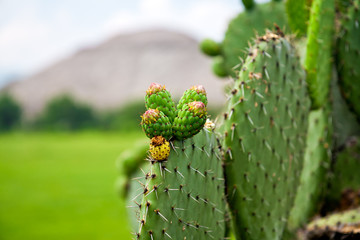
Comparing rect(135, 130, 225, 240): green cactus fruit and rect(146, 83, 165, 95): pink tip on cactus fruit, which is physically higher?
rect(146, 83, 165, 95): pink tip on cactus fruit

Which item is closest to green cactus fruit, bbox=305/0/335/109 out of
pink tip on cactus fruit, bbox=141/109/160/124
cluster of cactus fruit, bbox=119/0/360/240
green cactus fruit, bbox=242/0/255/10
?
cluster of cactus fruit, bbox=119/0/360/240

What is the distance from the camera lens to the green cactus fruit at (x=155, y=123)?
3.15 feet

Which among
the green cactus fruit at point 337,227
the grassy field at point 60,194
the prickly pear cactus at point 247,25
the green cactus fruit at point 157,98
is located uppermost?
the grassy field at point 60,194

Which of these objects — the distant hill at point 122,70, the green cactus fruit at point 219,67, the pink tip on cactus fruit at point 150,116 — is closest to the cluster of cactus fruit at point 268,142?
the pink tip on cactus fruit at point 150,116

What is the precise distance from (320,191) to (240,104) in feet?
2.45

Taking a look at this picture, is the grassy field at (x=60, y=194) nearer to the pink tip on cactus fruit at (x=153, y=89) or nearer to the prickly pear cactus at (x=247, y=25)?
the prickly pear cactus at (x=247, y=25)

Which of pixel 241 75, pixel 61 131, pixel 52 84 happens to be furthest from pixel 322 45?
pixel 52 84

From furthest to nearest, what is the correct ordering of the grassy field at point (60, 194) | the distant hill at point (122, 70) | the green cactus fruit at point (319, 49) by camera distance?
the distant hill at point (122, 70) < the grassy field at point (60, 194) < the green cactus fruit at point (319, 49)

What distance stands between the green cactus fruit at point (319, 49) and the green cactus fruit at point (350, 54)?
65 millimetres

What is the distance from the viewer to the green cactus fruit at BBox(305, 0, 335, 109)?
5.18 ft

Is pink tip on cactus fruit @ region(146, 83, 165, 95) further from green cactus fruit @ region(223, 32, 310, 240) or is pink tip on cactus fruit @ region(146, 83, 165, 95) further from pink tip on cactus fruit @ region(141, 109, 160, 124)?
green cactus fruit @ region(223, 32, 310, 240)

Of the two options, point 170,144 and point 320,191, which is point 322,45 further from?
point 170,144

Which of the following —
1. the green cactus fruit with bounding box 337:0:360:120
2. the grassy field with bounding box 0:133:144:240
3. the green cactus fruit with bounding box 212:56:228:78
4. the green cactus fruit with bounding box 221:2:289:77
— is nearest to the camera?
the green cactus fruit with bounding box 337:0:360:120

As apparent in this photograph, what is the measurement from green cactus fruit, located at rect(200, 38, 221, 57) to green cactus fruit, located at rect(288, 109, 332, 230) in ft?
2.62
